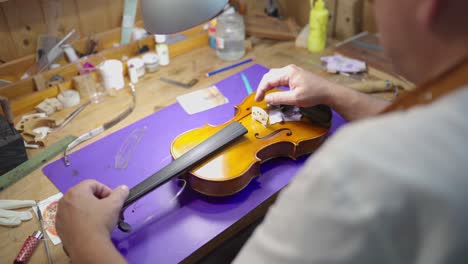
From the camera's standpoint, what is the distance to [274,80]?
1.27 metres

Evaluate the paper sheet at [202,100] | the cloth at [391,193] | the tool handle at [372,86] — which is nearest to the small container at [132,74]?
the paper sheet at [202,100]

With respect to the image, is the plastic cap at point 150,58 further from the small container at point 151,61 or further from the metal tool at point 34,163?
the metal tool at point 34,163

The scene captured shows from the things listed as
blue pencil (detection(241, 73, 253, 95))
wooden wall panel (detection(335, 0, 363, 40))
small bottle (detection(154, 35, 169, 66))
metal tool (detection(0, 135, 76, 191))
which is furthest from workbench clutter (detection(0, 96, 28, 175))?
wooden wall panel (detection(335, 0, 363, 40))

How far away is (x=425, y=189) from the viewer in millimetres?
431

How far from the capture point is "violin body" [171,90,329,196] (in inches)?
40.0

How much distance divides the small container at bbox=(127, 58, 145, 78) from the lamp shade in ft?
2.19

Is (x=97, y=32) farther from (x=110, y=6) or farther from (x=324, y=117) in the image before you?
(x=324, y=117)

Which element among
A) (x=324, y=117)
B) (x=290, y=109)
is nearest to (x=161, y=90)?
(x=290, y=109)

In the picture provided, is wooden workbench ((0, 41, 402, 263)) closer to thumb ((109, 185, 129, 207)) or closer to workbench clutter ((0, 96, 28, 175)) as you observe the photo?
workbench clutter ((0, 96, 28, 175))

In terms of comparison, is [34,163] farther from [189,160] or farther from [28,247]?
[189,160]

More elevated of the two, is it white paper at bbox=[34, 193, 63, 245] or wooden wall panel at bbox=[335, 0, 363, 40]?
wooden wall panel at bbox=[335, 0, 363, 40]

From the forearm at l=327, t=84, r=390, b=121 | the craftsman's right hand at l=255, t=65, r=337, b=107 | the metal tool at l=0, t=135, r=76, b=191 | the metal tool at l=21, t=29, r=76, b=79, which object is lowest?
the metal tool at l=0, t=135, r=76, b=191

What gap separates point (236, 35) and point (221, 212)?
Result: 0.95 meters

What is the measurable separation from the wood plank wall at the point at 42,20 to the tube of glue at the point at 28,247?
85 cm
